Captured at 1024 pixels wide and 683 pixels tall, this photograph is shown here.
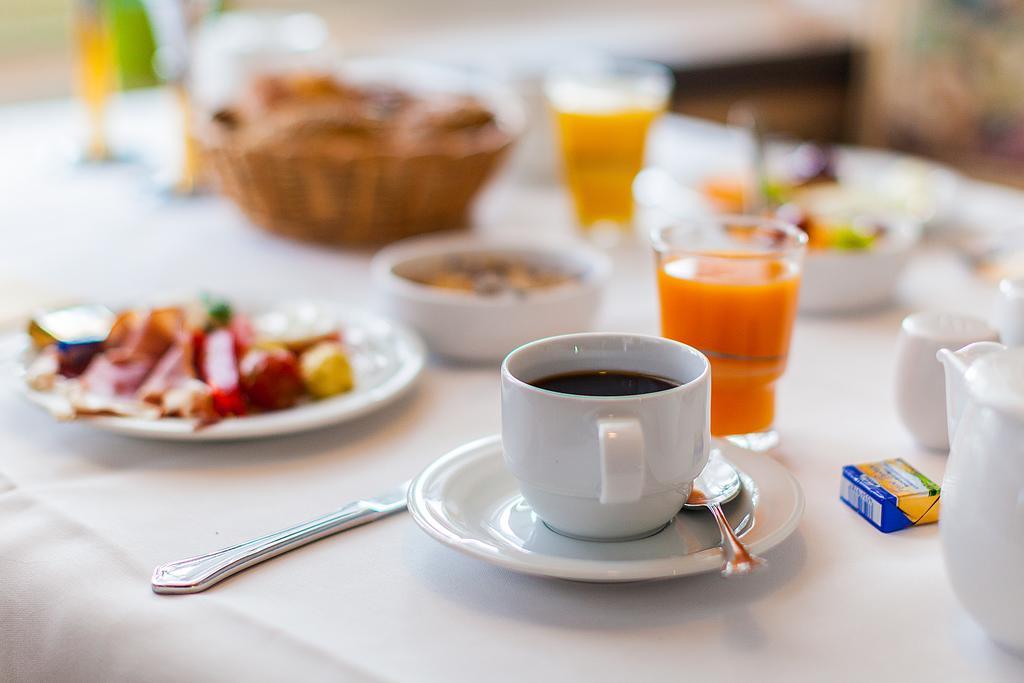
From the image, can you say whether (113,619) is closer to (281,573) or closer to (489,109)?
(281,573)

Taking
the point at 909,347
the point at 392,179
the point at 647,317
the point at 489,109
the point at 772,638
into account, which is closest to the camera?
the point at 772,638

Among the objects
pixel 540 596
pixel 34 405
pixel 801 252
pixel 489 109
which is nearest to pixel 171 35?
pixel 489 109

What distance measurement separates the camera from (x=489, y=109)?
1.44 m

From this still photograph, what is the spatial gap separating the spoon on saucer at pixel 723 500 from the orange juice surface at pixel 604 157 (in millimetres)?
721

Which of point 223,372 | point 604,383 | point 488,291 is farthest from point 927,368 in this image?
point 223,372

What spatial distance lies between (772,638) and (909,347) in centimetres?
30

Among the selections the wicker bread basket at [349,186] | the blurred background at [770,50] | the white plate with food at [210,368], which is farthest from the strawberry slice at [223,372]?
the blurred background at [770,50]

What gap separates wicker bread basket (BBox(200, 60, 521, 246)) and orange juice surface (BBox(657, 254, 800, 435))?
54 cm

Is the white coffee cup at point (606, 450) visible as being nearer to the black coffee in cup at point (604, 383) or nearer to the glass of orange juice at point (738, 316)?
the black coffee in cup at point (604, 383)

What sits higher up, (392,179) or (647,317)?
(392,179)

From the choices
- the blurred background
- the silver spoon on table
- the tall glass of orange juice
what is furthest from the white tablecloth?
the blurred background

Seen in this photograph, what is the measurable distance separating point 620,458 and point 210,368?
42 centimetres

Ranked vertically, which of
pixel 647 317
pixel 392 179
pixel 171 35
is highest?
pixel 171 35

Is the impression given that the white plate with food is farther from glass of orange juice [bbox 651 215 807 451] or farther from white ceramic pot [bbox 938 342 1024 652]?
white ceramic pot [bbox 938 342 1024 652]
